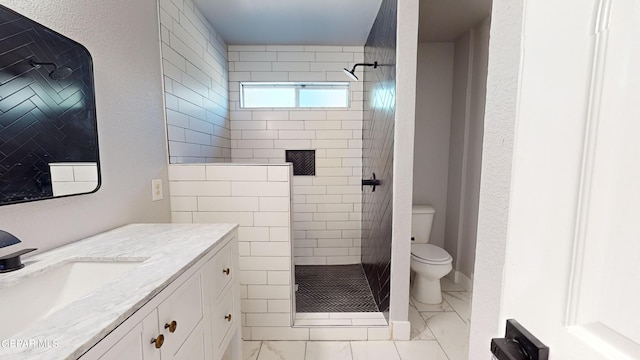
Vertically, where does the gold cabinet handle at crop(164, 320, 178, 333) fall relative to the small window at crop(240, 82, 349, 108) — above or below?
below

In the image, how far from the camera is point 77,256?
85 cm

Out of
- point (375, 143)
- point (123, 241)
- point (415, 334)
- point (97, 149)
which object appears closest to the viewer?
point (123, 241)

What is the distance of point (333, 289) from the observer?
7.58 ft

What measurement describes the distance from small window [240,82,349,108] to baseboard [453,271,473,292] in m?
2.06

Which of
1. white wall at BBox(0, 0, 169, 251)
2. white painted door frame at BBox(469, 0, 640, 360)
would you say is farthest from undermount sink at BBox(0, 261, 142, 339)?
white painted door frame at BBox(469, 0, 640, 360)

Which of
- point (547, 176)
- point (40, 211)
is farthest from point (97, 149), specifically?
point (547, 176)

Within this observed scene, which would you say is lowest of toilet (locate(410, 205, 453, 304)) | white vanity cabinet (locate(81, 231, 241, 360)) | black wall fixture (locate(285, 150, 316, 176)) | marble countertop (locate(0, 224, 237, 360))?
toilet (locate(410, 205, 453, 304))

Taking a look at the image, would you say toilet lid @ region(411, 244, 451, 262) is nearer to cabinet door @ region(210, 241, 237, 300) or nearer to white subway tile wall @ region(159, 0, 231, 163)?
cabinet door @ region(210, 241, 237, 300)

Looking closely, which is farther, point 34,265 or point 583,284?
point 34,265

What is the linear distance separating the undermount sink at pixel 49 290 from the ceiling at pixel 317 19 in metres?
1.94

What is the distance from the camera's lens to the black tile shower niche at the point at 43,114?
80 cm

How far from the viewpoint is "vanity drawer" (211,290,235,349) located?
1.03 metres

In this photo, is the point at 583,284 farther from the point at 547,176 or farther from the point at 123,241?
the point at 123,241

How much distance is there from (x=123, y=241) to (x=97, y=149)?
44 centimetres
